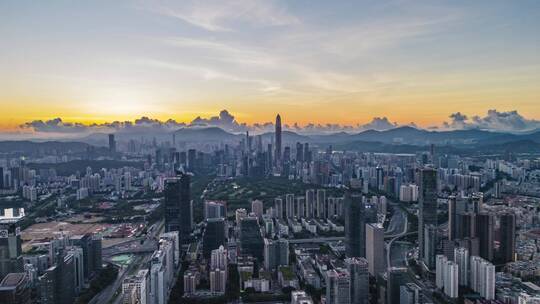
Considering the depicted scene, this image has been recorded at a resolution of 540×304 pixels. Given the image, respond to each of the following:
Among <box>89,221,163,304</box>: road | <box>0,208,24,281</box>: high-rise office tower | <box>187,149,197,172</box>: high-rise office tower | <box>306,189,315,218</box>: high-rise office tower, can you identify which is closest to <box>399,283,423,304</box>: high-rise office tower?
<box>89,221,163,304</box>: road

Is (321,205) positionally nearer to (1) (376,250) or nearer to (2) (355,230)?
(2) (355,230)

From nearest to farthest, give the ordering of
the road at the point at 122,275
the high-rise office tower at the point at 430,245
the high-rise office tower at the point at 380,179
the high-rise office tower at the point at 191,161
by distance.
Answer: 1. the road at the point at 122,275
2. the high-rise office tower at the point at 430,245
3. the high-rise office tower at the point at 380,179
4. the high-rise office tower at the point at 191,161

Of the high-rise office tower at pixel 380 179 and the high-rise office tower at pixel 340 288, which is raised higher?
the high-rise office tower at pixel 380 179

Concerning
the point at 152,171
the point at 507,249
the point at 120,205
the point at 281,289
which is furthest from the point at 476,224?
the point at 152,171

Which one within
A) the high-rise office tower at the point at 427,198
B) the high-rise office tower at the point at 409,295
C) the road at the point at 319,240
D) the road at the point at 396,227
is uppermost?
the high-rise office tower at the point at 427,198

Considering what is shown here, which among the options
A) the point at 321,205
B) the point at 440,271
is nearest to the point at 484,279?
the point at 440,271

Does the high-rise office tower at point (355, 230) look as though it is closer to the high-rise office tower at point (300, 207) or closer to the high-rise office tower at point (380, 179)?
the high-rise office tower at point (300, 207)

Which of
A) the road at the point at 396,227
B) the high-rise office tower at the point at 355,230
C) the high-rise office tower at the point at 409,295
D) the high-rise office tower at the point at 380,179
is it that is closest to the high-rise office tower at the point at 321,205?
the road at the point at 396,227
